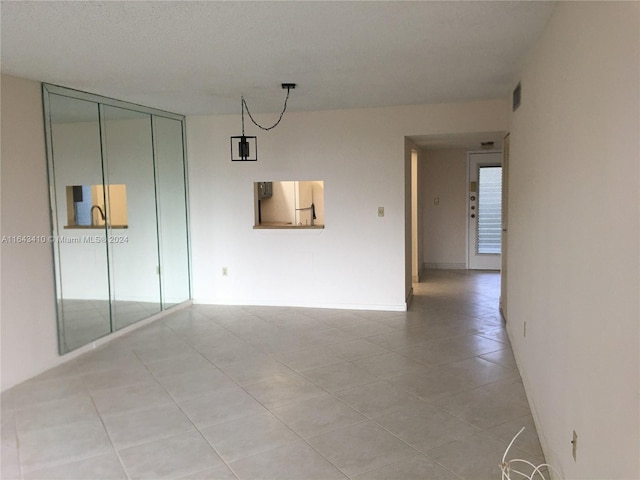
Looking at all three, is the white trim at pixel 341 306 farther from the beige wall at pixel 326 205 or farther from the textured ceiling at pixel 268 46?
the textured ceiling at pixel 268 46

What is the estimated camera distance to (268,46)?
3.22 metres

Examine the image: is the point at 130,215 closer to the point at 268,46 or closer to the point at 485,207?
Answer: the point at 268,46

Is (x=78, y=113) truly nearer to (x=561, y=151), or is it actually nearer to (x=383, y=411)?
(x=383, y=411)

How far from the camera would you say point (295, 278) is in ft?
20.7

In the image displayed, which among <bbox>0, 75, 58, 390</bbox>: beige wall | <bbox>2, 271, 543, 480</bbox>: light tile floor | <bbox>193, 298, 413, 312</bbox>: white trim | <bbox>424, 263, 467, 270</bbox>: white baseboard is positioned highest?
<bbox>0, 75, 58, 390</bbox>: beige wall

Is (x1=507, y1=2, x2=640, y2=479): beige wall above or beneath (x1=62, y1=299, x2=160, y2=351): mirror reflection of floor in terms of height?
above

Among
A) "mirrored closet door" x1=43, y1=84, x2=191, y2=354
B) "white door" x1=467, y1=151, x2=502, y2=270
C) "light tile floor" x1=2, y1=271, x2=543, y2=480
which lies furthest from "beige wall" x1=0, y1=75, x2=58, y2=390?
"white door" x1=467, y1=151, x2=502, y2=270

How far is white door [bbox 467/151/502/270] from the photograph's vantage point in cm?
874

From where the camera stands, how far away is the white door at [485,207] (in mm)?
8742

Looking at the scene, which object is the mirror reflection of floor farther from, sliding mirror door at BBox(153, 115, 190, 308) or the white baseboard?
the white baseboard

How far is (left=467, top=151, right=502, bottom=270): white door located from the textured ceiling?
3.96 m

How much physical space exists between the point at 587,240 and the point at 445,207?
7229 millimetres

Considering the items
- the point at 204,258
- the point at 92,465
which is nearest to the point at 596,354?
the point at 92,465

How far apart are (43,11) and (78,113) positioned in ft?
7.17
